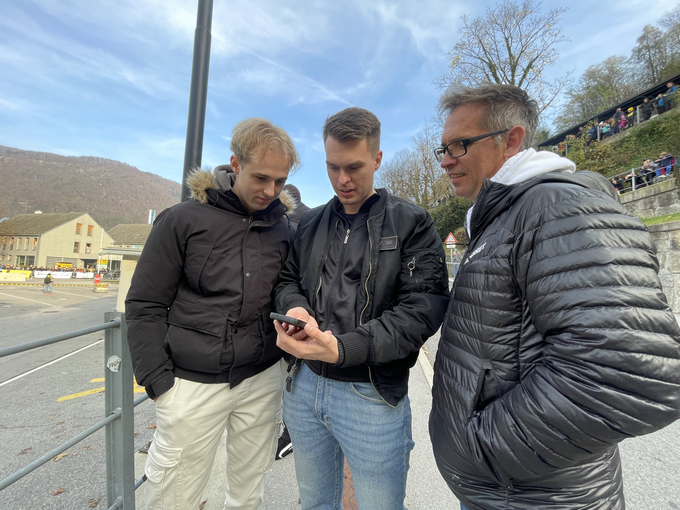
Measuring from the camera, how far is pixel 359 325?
141 centimetres

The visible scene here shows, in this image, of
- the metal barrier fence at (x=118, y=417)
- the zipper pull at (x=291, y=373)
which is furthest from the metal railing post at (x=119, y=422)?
the zipper pull at (x=291, y=373)

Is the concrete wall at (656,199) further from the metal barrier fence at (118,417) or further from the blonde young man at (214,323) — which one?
the metal barrier fence at (118,417)

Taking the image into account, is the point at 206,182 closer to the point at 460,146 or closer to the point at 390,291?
the point at 390,291

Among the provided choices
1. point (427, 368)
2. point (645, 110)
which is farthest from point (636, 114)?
point (427, 368)

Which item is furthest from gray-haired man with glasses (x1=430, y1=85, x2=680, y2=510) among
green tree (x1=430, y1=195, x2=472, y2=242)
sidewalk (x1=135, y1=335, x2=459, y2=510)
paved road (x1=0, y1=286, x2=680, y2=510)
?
green tree (x1=430, y1=195, x2=472, y2=242)

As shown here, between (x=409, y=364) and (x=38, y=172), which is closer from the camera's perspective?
(x=409, y=364)

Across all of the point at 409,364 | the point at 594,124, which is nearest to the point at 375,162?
the point at 409,364

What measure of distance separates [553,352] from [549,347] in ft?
0.06

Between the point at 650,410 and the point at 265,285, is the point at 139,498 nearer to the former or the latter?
the point at 265,285

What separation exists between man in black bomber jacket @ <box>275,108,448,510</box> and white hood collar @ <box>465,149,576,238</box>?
429mm

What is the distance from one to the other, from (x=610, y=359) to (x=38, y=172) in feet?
519

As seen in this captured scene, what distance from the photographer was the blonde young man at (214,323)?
1.59 m

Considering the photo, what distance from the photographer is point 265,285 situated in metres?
1.79

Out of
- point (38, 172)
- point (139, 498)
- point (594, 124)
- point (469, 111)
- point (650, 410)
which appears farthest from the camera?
point (38, 172)
